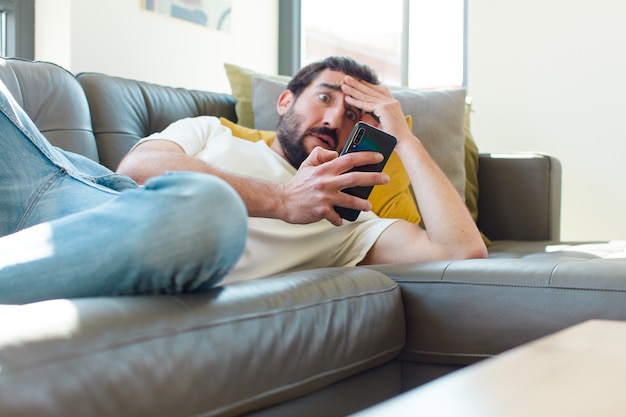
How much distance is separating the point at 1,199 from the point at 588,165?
2.56 meters

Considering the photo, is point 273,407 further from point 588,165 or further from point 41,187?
point 588,165

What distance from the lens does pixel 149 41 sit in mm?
3061

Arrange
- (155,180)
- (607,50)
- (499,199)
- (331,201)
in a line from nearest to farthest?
(155,180)
(331,201)
(499,199)
(607,50)

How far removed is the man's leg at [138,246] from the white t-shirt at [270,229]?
531 millimetres

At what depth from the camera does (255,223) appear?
5.05 feet

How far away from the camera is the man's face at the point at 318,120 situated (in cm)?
180

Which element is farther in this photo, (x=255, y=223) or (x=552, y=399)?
(x=255, y=223)

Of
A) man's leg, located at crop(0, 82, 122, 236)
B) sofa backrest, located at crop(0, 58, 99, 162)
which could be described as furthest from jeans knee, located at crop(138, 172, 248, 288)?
sofa backrest, located at crop(0, 58, 99, 162)

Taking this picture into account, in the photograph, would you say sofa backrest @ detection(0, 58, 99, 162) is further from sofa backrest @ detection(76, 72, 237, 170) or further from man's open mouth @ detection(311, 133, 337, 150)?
man's open mouth @ detection(311, 133, 337, 150)

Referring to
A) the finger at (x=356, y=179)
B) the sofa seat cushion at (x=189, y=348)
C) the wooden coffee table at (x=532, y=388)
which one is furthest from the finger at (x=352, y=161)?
the wooden coffee table at (x=532, y=388)

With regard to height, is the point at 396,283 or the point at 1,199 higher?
the point at 1,199

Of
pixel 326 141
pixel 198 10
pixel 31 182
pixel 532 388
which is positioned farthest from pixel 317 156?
pixel 198 10

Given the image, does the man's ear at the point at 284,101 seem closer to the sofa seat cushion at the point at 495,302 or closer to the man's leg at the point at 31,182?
the sofa seat cushion at the point at 495,302

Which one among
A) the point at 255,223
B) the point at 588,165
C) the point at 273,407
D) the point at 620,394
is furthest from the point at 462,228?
the point at 588,165
